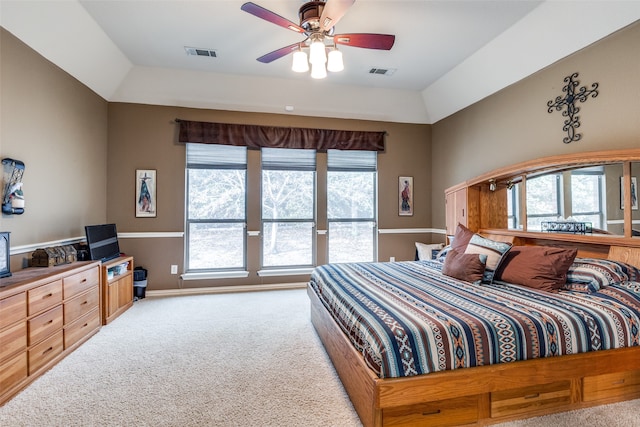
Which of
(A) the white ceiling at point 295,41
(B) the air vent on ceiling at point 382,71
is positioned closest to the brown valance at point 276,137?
(A) the white ceiling at point 295,41

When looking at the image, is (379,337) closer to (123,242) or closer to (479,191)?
(479,191)

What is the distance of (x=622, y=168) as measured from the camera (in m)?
2.60

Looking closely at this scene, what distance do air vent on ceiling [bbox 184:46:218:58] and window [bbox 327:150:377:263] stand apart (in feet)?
7.13

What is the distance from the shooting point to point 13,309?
2.20 metres

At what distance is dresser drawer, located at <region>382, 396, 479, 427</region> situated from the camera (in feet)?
5.54

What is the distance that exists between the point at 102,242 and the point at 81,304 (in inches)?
34.7

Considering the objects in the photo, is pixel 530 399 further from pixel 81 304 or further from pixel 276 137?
pixel 276 137

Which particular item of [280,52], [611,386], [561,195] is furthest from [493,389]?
[280,52]

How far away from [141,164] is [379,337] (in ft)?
14.1

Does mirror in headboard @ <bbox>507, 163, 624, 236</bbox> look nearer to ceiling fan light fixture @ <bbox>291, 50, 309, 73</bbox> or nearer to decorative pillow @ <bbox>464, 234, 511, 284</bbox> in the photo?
decorative pillow @ <bbox>464, 234, 511, 284</bbox>

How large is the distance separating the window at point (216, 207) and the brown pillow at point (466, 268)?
3.12m

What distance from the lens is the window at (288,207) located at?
5.00m

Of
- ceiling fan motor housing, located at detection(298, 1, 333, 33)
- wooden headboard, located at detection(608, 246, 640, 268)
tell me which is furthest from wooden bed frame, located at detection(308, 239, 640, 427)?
ceiling fan motor housing, located at detection(298, 1, 333, 33)

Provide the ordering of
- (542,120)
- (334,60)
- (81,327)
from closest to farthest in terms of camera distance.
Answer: (334,60) < (81,327) < (542,120)
